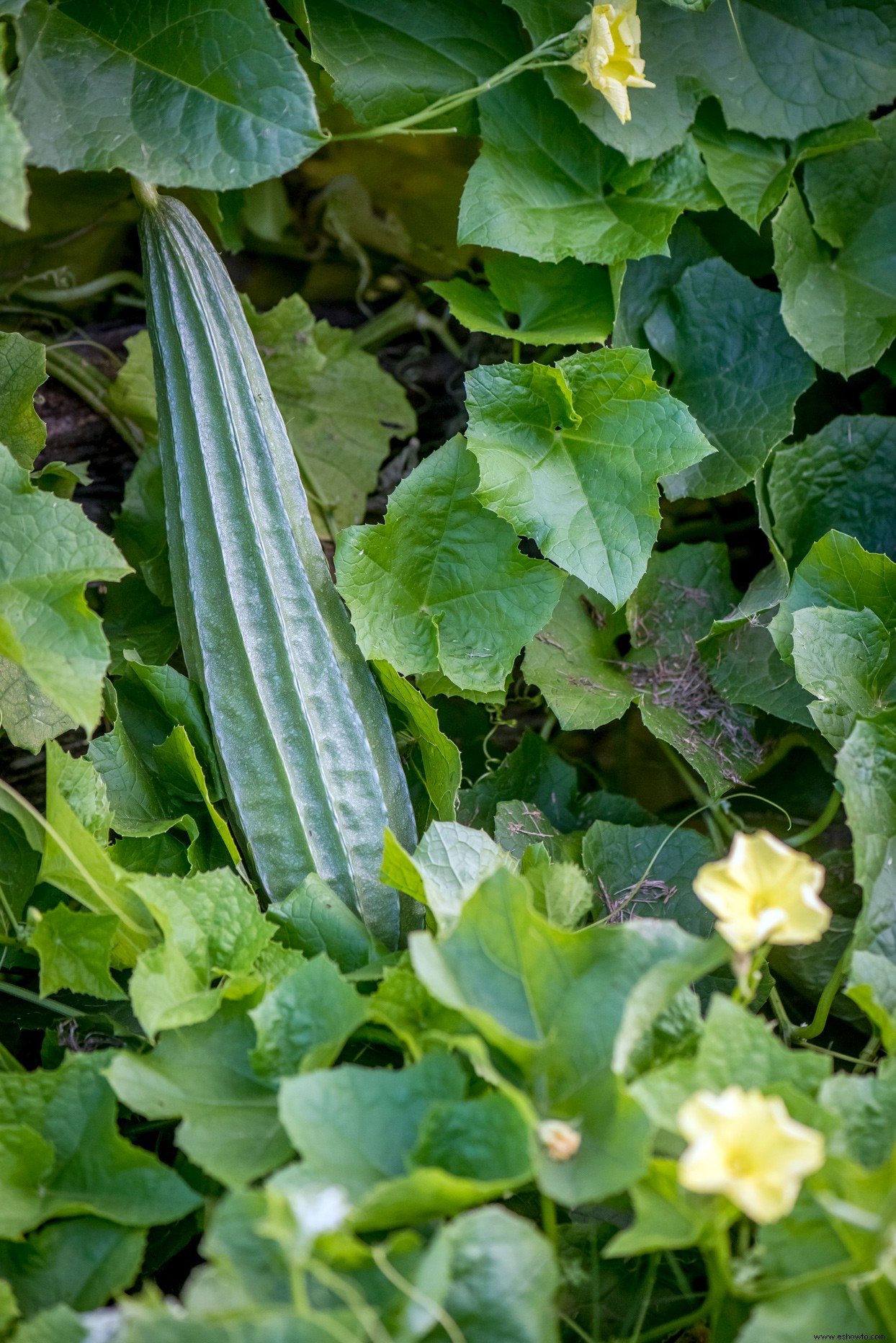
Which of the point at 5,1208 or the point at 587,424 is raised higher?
the point at 587,424

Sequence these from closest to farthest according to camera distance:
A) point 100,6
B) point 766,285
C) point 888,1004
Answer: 1. point 888,1004
2. point 100,6
3. point 766,285

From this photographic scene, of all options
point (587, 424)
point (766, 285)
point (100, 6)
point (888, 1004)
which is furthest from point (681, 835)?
point (100, 6)

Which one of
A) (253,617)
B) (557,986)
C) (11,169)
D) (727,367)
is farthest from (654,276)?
(557,986)

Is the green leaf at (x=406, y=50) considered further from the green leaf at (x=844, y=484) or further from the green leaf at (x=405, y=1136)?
the green leaf at (x=405, y=1136)

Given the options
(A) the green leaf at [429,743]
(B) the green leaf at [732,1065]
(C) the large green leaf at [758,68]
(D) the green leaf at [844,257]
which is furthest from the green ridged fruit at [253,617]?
(D) the green leaf at [844,257]

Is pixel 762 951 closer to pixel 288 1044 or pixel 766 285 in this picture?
pixel 288 1044

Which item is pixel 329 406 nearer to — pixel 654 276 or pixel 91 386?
pixel 91 386
